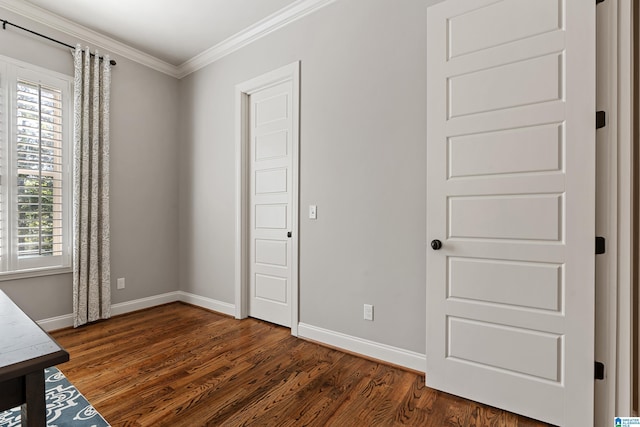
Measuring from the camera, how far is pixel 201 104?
12.2ft

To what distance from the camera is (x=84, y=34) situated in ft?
10.3

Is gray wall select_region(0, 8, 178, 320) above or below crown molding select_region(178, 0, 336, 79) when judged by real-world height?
below

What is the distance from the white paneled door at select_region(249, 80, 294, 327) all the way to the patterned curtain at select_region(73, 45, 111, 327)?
1450mm

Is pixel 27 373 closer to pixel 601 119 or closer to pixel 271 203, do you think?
pixel 601 119

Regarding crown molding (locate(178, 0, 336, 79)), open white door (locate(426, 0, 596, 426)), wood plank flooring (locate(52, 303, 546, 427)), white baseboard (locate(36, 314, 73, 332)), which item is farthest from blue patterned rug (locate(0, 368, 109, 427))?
crown molding (locate(178, 0, 336, 79))

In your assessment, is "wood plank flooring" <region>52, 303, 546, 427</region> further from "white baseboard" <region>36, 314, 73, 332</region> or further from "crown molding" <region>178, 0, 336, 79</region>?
"crown molding" <region>178, 0, 336, 79</region>

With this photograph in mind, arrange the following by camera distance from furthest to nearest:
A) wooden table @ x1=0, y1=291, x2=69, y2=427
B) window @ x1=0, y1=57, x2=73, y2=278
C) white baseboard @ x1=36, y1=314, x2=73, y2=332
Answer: white baseboard @ x1=36, y1=314, x2=73, y2=332, window @ x1=0, y1=57, x2=73, y2=278, wooden table @ x1=0, y1=291, x2=69, y2=427

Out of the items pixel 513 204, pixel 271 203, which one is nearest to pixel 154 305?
pixel 271 203

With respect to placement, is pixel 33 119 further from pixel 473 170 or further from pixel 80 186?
pixel 473 170

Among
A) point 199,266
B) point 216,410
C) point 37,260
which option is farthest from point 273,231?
point 37,260

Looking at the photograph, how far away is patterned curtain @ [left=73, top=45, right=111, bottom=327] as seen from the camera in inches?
119

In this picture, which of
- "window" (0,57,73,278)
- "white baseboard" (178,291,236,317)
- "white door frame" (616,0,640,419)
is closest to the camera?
"white door frame" (616,0,640,419)

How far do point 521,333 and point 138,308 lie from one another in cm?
365

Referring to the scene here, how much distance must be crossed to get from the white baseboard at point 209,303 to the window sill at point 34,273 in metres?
1.20
